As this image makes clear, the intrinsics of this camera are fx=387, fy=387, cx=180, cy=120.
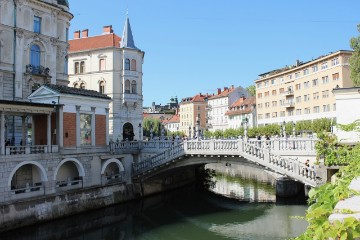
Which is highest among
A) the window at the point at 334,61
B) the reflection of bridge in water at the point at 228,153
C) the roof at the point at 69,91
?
the window at the point at 334,61

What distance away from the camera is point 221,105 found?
113 metres

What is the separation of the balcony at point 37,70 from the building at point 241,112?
62.0 m

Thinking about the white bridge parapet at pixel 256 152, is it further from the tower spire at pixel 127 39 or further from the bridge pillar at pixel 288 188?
the tower spire at pixel 127 39

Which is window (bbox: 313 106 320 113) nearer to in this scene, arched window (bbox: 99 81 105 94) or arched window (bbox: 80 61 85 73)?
arched window (bbox: 99 81 105 94)

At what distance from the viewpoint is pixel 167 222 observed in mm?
27938

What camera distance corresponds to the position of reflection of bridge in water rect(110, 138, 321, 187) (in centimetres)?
2455

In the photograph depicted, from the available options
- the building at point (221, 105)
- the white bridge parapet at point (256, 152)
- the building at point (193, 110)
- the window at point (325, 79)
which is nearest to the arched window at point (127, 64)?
the white bridge parapet at point (256, 152)

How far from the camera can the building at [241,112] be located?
310 feet

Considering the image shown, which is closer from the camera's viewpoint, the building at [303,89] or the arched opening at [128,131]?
the arched opening at [128,131]

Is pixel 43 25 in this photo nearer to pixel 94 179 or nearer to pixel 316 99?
pixel 94 179

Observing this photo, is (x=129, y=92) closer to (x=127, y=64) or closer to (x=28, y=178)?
(x=127, y=64)

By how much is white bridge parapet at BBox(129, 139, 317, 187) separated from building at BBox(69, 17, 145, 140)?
58.6 ft

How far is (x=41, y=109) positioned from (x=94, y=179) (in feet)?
24.3

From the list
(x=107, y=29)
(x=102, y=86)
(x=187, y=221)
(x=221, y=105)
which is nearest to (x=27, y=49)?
(x=102, y=86)
